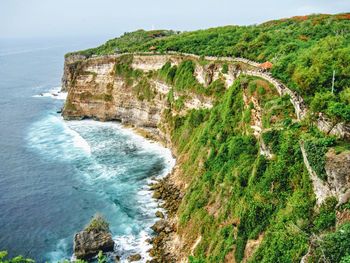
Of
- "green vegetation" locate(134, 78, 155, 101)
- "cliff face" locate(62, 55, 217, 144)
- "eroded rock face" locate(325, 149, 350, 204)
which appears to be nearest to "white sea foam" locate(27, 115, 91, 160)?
"cliff face" locate(62, 55, 217, 144)

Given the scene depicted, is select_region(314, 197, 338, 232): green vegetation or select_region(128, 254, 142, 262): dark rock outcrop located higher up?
select_region(314, 197, 338, 232): green vegetation

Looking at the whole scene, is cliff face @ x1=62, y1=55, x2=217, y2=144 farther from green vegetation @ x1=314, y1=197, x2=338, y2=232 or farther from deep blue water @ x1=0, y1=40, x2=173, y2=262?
green vegetation @ x1=314, y1=197, x2=338, y2=232

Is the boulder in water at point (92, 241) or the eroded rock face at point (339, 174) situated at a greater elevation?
the eroded rock face at point (339, 174)

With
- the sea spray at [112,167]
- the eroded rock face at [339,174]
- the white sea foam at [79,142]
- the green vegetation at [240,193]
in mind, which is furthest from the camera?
the white sea foam at [79,142]

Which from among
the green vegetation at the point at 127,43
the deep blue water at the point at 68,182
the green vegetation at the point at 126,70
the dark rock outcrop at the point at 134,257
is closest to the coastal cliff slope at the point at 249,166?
the dark rock outcrop at the point at 134,257

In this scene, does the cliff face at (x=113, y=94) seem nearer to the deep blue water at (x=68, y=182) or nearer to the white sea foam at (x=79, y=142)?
the deep blue water at (x=68, y=182)

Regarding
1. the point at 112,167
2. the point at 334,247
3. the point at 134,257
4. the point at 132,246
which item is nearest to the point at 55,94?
the point at 112,167
